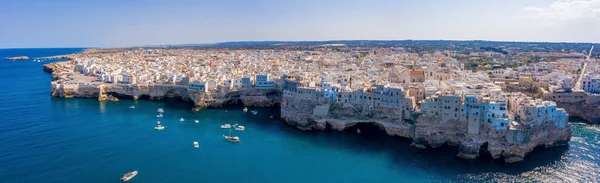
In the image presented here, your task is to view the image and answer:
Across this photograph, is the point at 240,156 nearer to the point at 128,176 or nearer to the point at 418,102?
the point at 128,176

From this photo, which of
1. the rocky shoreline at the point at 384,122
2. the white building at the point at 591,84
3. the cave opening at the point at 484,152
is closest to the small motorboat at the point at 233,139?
the rocky shoreline at the point at 384,122

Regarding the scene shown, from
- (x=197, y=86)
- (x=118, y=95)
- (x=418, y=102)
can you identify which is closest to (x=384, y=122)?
(x=418, y=102)

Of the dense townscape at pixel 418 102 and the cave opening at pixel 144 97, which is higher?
the dense townscape at pixel 418 102

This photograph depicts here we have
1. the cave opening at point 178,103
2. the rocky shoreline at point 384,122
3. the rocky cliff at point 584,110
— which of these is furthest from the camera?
the cave opening at point 178,103

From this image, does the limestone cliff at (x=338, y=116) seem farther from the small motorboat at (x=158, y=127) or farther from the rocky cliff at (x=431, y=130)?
the small motorboat at (x=158, y=127)

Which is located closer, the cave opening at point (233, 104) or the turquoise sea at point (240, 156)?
the turquoise sea at point (240, 156)

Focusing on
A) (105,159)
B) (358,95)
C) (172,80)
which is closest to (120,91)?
(172,80)

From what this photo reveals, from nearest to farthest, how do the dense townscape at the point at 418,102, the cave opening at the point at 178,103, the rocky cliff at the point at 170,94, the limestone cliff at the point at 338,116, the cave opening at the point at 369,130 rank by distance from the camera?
1. the dense townscape at the point at 418,102
2. the limestone cliff at the point at 338,116
3. the cave opening at the point at 369,130
4. the rocky cliff at the point at 170,94
5. the cave opening at the point at 178,103

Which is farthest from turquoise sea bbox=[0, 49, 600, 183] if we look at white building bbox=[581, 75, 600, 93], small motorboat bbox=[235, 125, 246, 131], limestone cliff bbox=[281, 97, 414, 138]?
white building bbox=[581, 75, 600, 93]

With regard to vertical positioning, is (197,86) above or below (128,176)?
above
